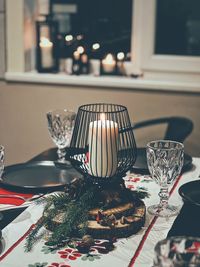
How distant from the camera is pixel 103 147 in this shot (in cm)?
154

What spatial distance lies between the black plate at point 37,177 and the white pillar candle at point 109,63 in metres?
1.45

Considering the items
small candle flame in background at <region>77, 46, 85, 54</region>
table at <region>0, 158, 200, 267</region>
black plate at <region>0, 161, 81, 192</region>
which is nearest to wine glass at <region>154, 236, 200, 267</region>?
table at <region>0, 158, 200, 267</region>

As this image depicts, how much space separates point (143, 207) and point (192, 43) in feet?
6.47

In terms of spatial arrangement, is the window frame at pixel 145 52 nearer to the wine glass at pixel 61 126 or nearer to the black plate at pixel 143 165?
the black plate at pixel 143 165

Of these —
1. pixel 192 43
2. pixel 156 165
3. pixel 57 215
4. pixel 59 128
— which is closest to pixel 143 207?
pixel 156 165

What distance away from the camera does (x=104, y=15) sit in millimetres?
3482

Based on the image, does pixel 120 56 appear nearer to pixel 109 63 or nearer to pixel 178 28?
pixel 109 63

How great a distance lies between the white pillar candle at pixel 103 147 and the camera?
1533 mm

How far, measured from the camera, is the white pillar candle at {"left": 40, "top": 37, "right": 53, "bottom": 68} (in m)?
3.44

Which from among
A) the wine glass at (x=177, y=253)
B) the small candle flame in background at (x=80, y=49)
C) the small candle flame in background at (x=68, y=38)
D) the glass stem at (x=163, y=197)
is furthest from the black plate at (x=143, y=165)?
the small candle flame in background at (x=68, y=38)

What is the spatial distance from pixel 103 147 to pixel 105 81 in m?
1.79

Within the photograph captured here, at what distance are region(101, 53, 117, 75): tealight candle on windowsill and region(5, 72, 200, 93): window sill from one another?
0.17 feet

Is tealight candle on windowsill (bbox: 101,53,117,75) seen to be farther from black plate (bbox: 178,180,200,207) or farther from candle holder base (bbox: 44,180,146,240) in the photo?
candle holder base (bbox: 44,180,146,240)

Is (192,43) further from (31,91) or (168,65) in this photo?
(31,91)
